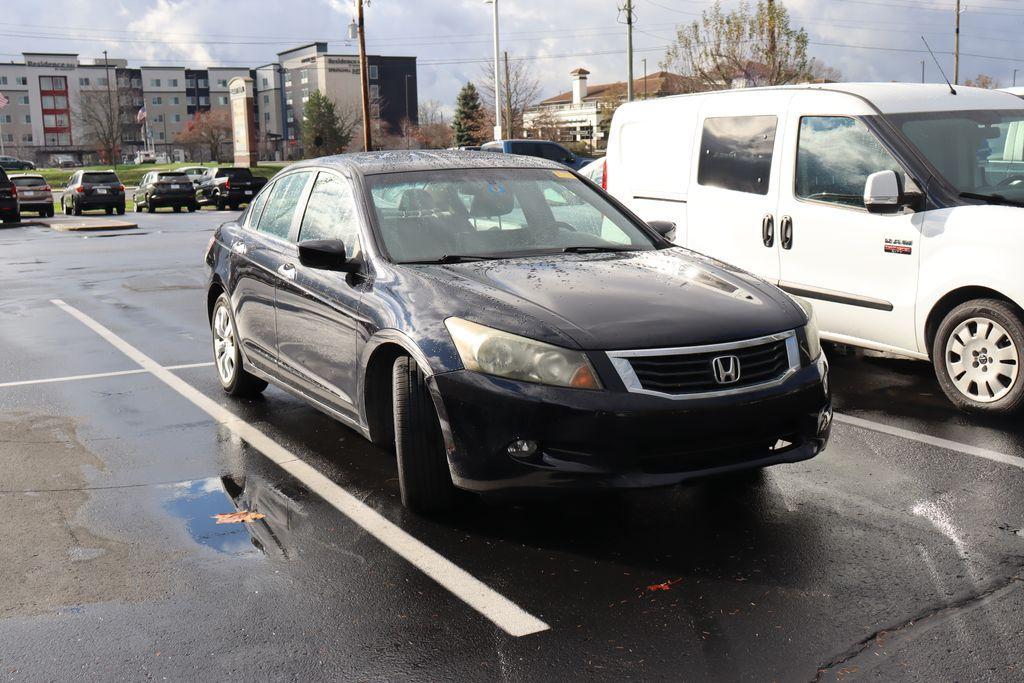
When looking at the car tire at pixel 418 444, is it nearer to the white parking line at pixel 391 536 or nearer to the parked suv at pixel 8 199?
the white parking line at pixel 391 536

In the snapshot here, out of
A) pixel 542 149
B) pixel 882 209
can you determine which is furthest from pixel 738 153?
pixel 542 149

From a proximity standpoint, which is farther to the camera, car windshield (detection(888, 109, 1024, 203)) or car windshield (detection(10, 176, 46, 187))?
car windshield (detection(10, 176, 46, 187))

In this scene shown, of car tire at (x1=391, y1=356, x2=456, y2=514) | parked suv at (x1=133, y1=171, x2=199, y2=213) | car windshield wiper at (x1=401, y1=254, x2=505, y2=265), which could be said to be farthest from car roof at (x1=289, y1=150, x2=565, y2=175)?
parked suv at (x1=133, y1=171, x2=199, y2=213)

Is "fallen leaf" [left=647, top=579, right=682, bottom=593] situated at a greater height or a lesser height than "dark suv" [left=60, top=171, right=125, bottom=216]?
lesser

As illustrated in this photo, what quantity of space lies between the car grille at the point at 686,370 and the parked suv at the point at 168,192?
38098mm

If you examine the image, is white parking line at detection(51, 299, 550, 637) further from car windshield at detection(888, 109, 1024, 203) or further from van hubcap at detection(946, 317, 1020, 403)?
car windshield at detection(888, 109, 1024, 203)

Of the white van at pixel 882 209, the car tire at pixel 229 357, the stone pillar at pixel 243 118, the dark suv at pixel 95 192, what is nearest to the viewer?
the white van at pixel 882 209

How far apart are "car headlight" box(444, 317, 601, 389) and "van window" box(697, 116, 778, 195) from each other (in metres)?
4.03

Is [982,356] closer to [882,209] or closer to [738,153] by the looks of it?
[882,209]

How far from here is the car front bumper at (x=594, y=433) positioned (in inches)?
159

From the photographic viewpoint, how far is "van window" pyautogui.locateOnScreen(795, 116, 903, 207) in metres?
6.98

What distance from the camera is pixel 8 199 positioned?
32781 millimetres

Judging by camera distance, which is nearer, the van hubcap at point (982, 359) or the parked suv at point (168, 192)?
the van hubcap at point (982, 359)

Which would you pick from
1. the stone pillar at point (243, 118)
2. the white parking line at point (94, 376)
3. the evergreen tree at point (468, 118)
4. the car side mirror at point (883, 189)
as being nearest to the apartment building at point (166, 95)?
the evergreen tree at point (468, 118)
